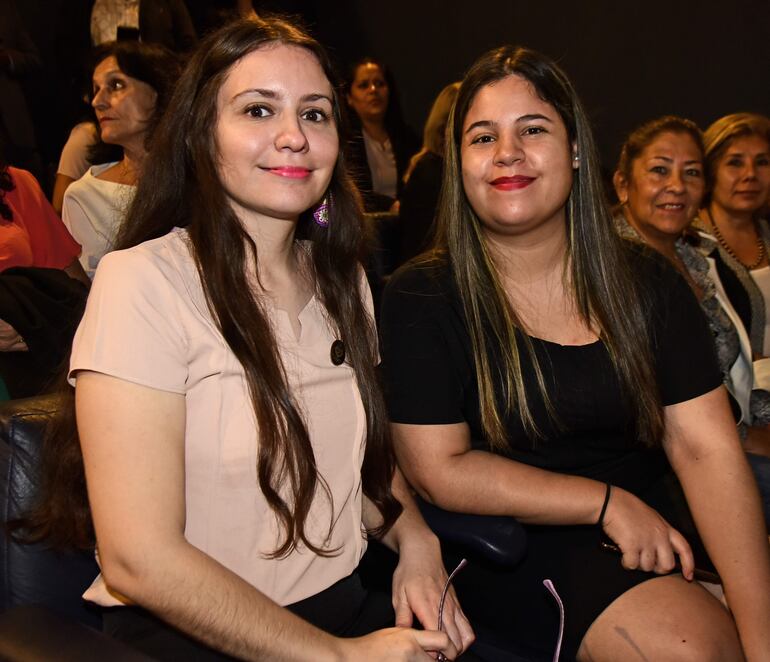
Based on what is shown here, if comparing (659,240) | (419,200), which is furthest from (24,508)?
(419,200)

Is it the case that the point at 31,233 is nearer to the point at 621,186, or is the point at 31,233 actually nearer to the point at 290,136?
the point at 290,136

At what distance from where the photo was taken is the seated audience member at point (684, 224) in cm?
254

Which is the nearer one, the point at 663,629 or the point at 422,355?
the point at 663,629

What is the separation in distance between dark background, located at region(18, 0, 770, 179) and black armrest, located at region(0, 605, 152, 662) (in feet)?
12.4

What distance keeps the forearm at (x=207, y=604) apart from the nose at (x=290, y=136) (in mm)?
590

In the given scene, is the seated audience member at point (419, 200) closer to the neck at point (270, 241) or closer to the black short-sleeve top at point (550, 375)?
the black short-sleeve top at point (550, 375)

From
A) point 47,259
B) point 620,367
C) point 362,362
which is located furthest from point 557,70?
point 47,259

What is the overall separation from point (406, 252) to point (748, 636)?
268 centimetres

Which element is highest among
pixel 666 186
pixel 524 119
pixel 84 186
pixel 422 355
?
pixel 524 119

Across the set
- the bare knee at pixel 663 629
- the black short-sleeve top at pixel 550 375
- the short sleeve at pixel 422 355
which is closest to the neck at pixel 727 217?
the black short-sleeve top at pixel 550 375

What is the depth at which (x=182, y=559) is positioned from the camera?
109 cm

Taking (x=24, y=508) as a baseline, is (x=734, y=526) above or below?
below

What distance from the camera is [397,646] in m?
1.19

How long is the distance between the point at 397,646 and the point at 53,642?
0.45 meters
